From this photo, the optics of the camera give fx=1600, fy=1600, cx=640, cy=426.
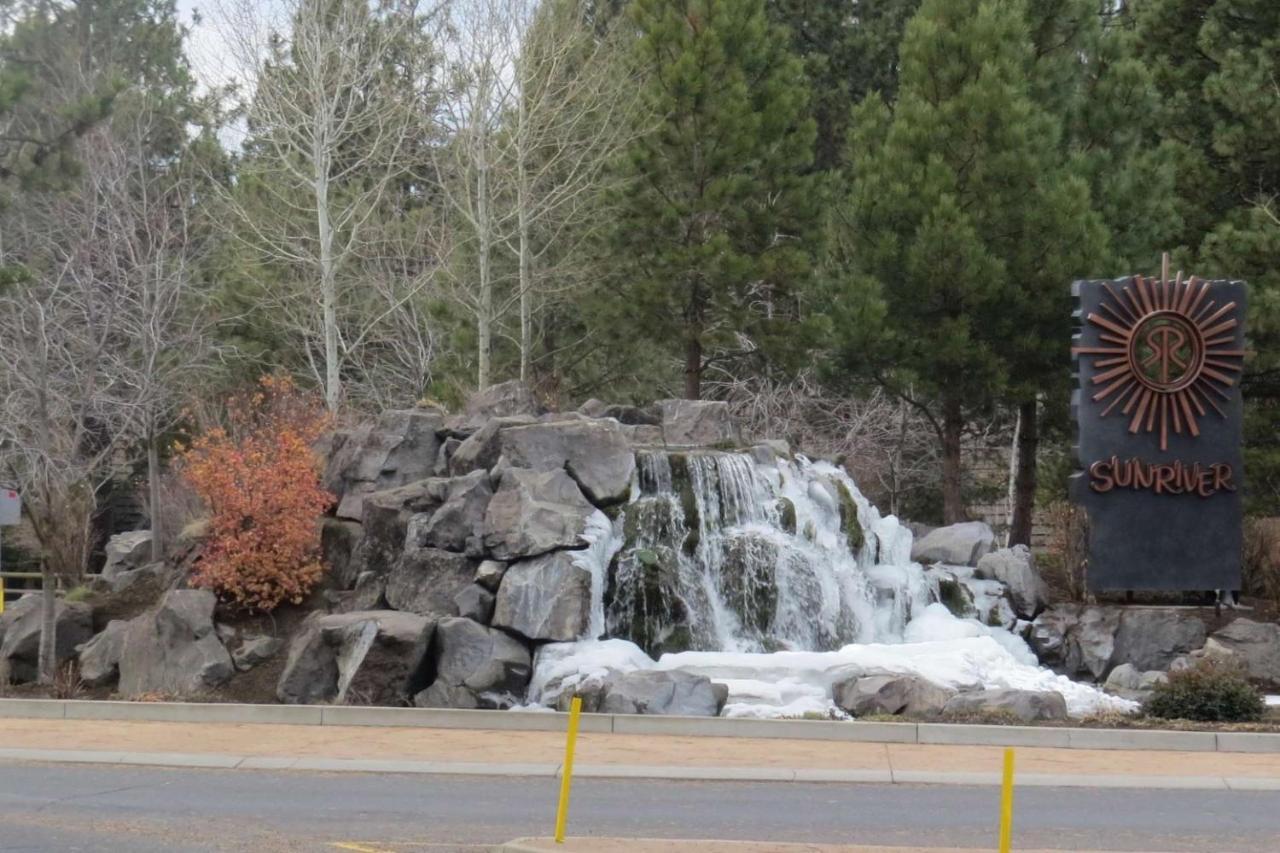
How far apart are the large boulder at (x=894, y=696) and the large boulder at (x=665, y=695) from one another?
1572 millimetres

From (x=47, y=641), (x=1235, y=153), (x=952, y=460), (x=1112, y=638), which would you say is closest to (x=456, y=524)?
(x=47, y=641)

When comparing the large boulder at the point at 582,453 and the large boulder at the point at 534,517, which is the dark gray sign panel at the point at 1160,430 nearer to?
the large boulder at the point at 582,453

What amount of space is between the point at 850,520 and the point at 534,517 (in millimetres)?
5603

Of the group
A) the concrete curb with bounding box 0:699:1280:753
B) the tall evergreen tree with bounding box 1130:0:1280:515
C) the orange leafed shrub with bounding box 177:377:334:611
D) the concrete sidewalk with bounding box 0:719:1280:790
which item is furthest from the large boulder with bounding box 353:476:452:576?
the tall evergreen tree with bounding box 1130:0:1280:515

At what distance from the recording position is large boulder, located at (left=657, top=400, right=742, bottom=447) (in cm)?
2628

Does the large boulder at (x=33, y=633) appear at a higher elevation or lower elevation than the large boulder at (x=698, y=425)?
lower

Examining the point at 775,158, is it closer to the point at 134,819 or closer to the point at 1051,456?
the point at 1051,456

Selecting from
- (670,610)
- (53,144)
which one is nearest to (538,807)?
(670,610)

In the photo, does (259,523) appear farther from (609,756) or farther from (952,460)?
(952,460)

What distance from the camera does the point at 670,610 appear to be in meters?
22.4

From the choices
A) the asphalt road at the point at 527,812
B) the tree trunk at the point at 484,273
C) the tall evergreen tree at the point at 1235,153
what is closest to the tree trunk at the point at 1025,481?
the tall evergreen tree at the point at 1235,153

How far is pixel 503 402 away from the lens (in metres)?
26.8

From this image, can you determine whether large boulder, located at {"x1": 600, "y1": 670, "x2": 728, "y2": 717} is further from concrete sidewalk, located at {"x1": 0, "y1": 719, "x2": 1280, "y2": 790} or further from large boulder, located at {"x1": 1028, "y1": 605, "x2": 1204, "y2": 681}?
large boulder, located at {"x1": 1028, "y1": 605, "x2": 1204, "y2": 681}

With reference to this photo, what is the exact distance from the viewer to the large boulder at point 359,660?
19828 millimetres
